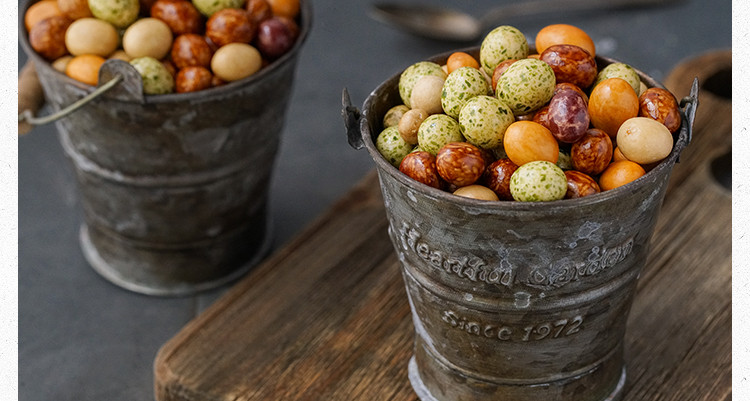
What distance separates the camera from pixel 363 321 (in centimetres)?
135

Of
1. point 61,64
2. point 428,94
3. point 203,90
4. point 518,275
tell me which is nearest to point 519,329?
point 518,275

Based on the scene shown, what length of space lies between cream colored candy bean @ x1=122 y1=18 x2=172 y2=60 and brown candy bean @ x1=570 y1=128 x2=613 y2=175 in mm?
645

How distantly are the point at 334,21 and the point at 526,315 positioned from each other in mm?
1359

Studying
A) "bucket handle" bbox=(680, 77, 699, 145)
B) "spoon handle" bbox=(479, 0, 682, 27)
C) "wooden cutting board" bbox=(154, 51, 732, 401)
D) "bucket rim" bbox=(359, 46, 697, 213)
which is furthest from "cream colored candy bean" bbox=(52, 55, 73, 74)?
"spoon handle" bbox=(479, 0, 682, 27)

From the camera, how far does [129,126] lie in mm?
1272

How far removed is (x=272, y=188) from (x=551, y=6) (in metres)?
0.84

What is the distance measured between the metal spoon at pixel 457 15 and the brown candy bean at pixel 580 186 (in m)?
1.17

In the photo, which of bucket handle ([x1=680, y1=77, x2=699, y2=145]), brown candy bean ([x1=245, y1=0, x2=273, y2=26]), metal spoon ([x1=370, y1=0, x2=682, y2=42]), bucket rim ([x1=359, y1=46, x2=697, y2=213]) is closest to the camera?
bucket rim ([x1=359, y1=46, x2=697, y2=213])

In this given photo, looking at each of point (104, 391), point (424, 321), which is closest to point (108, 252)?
point (104, 391)

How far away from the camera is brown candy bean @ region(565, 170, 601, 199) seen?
93 cm

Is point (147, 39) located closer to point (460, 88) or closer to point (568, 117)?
point (460, 88)

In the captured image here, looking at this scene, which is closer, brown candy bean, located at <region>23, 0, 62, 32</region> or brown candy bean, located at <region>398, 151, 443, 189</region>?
brown candy bean, located at <region>398, 151, 443, 189</region>

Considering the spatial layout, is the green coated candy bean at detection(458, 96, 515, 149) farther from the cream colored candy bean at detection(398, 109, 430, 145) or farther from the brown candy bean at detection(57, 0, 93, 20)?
the brown candy bean at detection(57, 0, 93, 20)

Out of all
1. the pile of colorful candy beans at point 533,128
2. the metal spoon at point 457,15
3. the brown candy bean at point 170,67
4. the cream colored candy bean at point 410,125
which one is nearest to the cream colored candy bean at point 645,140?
the pile of colorful candy beans at point 533,128
